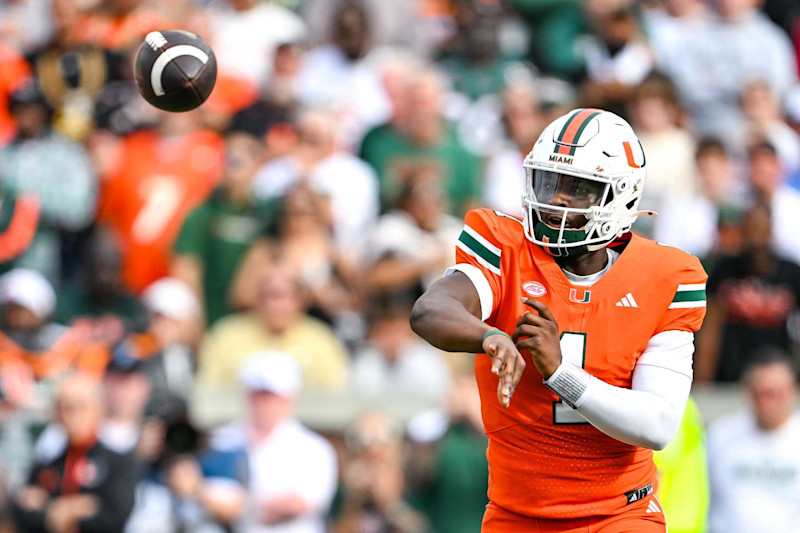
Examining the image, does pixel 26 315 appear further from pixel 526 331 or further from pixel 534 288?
pixel 526 331

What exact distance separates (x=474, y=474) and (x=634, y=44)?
169 inches

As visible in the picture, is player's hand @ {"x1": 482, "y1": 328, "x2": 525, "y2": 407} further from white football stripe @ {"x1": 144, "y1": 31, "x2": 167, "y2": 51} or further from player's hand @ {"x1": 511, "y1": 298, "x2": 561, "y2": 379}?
white football stripe @ {"x1": 144, "y1": 31, "x2": 167, "y2": 51}

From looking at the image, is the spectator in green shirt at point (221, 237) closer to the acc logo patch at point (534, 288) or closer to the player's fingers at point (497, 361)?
the acc logo patch at point (534, 288)

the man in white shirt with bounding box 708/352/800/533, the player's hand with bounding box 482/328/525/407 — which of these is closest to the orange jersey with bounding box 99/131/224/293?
the man in white shirt with bounding box 708/352/800/533

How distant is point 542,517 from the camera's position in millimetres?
4504

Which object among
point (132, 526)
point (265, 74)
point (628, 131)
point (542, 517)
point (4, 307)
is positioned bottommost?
point (132, 526)

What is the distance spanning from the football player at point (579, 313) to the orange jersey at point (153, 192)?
17.4ft

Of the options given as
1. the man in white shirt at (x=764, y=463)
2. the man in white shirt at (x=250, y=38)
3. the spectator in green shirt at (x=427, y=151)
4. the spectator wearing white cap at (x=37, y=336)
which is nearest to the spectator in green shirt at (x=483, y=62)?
the spectator in green shirt at (x=427, y=151)

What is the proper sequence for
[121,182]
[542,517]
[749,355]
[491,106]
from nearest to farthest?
[542,517], [749,355], [121,182], [491,106]

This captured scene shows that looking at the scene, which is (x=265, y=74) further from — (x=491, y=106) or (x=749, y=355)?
(x=749, y=355)

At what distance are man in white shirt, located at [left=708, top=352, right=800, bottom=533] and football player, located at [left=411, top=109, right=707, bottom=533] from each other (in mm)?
3738

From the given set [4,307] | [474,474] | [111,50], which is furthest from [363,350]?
[111,50]

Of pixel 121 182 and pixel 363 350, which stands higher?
pixel 121 182

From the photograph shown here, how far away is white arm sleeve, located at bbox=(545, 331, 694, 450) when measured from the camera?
4.17m
